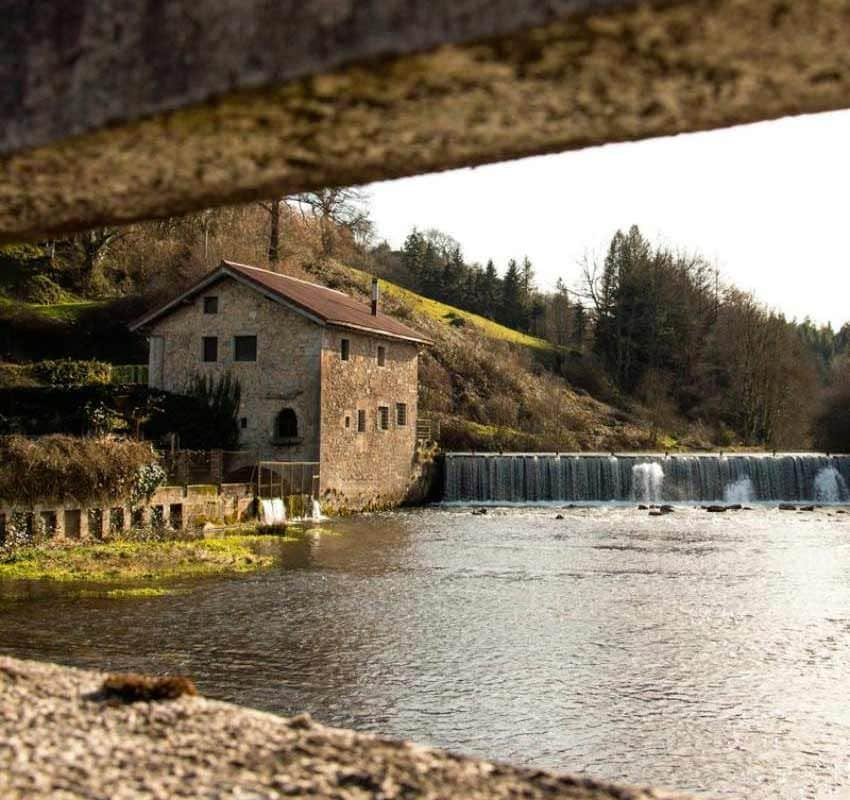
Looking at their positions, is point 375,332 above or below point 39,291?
below

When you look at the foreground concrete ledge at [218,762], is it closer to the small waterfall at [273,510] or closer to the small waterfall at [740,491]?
the small waterfall at [273,510]

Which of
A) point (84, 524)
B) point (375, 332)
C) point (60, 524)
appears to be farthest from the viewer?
point (375, 332)

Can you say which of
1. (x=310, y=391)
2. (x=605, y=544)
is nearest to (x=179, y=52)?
(x=605, y=544)

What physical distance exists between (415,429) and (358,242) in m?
37.9

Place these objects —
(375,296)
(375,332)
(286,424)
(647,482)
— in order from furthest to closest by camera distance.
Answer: (375,296) → (647,482) → (375,332) → (286,424)

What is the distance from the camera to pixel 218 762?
368cm

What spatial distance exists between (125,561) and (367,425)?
14.7 metres

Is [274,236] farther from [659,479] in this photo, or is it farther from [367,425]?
[659,479]

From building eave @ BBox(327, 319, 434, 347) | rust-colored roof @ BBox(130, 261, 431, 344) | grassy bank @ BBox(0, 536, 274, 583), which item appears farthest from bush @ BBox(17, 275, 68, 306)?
grassy bank @ BBox(0, 536, 274, 583)

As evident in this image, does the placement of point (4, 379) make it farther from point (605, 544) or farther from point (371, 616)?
point (371, 616)

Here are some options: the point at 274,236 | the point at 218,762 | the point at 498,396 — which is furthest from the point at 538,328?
the point at 218,762

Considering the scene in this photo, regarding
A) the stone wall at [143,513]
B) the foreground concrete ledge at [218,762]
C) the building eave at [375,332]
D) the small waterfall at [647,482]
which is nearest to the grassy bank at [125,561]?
the stone wall at [143,513]

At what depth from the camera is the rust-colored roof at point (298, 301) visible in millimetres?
28109

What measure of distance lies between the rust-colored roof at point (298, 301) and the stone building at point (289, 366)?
0.13 feet
